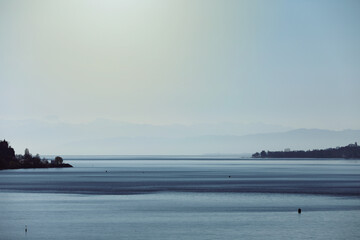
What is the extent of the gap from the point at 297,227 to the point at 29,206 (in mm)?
47000

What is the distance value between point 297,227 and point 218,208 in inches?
923

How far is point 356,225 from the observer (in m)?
72.6

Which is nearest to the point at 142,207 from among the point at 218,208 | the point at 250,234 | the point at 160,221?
the point at 218,208

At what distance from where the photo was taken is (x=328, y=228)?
70.9 metres

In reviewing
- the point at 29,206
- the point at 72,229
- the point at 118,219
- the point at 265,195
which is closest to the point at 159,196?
the point at 265,195

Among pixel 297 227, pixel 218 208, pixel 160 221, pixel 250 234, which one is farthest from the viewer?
pixel 218 208

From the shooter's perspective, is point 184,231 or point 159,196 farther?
point 159,196

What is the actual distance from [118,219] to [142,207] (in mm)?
16540

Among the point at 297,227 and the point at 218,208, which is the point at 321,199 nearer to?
the point at 218,208

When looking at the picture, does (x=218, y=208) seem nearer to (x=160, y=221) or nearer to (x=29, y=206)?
(x=160, y=221)

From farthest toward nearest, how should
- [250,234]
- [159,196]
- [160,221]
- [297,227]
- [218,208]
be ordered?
[159,196] → [218,208] → [160,221] → [297,227] → [250,234]

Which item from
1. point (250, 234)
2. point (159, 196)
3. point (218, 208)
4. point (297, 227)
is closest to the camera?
point (250, 234)

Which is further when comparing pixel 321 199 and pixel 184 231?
pixel 321 199

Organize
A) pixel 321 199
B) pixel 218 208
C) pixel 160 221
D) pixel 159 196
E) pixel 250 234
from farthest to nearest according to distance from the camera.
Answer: pixel 159 196 → pixel 321 199 → pixel 218 208 → pixel 160 221 → pixel 250 234
